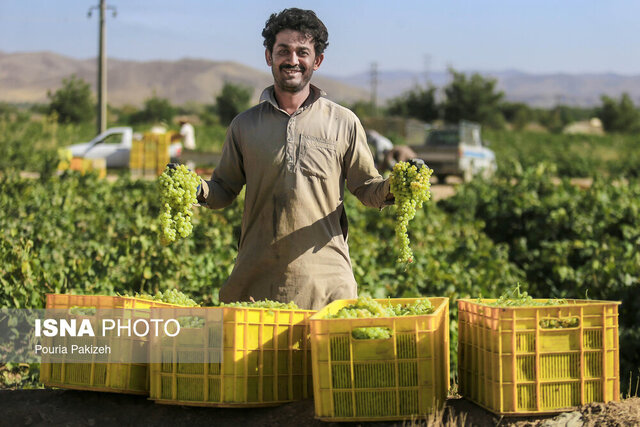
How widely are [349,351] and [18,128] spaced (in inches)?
970

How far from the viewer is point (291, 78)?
A: 4020mm

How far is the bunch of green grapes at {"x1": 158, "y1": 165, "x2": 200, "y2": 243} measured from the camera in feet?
12.0

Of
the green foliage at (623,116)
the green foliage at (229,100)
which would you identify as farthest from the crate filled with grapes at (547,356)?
the green foliage at (623,116)

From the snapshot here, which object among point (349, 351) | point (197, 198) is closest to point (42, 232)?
point (197, 198)

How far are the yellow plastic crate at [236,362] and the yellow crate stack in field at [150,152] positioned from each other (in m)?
16.9

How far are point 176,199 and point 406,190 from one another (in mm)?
1008

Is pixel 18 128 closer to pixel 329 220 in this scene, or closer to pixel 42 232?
pixel 42 232

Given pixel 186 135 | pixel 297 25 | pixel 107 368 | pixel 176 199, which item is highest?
pixel 186 135

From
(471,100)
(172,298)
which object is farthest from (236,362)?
(471,100)

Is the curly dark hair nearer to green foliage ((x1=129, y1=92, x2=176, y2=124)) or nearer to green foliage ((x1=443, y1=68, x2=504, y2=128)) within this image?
green foliage ((x1=129, y1=92, x2=176, y2=124))

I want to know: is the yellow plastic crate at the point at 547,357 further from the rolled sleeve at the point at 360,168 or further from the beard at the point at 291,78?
the beard at the point at 291,78

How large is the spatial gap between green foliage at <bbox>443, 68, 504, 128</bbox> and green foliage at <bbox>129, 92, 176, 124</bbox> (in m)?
24.8

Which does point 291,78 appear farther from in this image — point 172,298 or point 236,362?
point 236,362

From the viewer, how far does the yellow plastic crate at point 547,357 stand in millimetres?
3363
